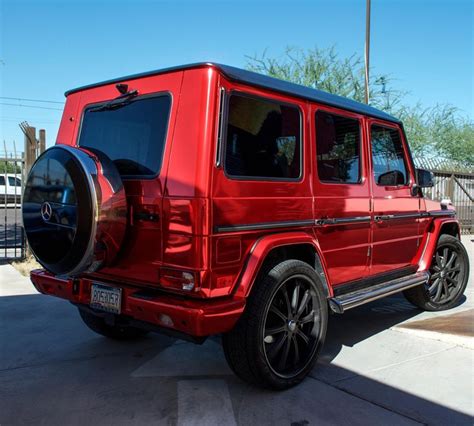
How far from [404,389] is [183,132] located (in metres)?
2.38

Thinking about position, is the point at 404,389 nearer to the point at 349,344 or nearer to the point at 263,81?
the point at 349,344

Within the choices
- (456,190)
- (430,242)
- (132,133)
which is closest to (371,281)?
(430,242)

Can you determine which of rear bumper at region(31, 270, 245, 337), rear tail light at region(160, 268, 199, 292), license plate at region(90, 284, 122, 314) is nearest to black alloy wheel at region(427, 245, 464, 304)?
rear bumper at region(31, 270, 245, 337)

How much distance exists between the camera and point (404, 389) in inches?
129

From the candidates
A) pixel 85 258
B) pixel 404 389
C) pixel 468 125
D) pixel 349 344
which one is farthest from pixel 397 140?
pixel 468 125

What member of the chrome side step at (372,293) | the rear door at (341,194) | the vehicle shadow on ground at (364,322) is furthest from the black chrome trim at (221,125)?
the vehicle shadow on ground at (364,322)

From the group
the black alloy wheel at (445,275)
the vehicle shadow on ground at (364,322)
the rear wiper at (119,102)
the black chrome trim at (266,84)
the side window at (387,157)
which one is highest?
the black chrome trim at (266,84)

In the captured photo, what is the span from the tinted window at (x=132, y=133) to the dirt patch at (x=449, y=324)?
3.24 meters

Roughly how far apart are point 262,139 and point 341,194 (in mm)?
975

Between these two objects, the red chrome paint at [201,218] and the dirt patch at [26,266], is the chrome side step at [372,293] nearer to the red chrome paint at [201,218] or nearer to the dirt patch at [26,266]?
the red chrome paint at [201,218]

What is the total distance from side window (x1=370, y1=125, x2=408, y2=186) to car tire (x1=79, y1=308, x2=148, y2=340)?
2687 millimetres

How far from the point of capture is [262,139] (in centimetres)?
324

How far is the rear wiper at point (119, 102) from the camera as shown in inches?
130

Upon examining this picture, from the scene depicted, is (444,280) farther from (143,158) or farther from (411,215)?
(143,158)
